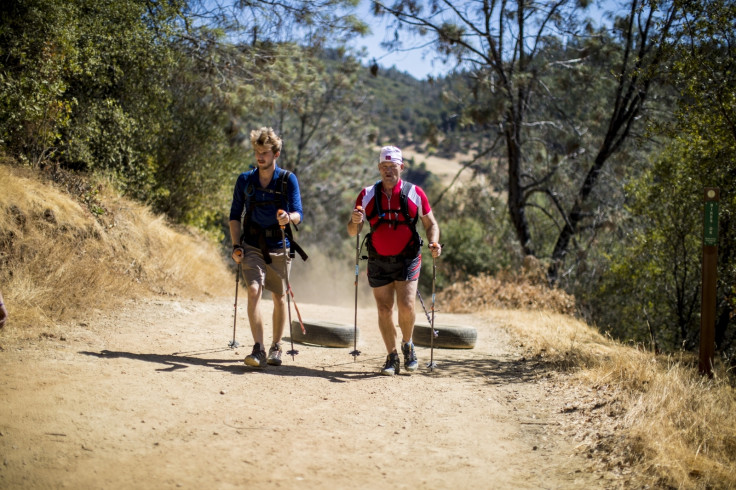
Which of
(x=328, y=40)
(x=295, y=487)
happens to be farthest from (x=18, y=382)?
(x=328, y=40)

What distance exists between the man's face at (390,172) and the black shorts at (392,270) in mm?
745

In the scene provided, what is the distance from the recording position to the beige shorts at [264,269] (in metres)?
6.43

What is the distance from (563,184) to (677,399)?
1463 cm

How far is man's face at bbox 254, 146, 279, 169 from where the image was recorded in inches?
250

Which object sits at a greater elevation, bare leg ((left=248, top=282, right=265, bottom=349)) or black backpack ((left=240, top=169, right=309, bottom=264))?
black backpack ((left=240, top=169, right=309, bottom=264))

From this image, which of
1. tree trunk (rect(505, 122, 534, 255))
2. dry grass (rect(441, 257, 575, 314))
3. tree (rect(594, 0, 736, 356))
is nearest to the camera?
tree (rect(594, 0, 736, 356))

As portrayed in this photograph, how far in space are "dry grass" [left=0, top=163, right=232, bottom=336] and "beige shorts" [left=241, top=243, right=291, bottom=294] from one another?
227 centimetres

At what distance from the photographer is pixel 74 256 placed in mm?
8562

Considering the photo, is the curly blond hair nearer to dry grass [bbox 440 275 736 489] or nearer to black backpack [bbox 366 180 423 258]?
black backpack [bbox 366 180 423 258]

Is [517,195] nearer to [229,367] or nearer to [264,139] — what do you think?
[264,139]

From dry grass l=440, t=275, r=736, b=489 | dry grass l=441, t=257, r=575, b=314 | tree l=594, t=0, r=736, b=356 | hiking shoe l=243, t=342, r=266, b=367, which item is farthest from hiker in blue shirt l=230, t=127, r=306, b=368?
dry grass l=441, t=257, r=575, b=314

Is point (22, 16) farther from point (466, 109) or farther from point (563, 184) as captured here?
point (563, 184)

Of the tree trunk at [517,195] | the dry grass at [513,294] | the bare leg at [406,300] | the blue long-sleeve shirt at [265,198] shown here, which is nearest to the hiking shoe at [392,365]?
the bare leg at [406,300]

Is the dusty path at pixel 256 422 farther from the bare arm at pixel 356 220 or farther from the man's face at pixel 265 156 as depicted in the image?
the man's face at pixel 265 156
